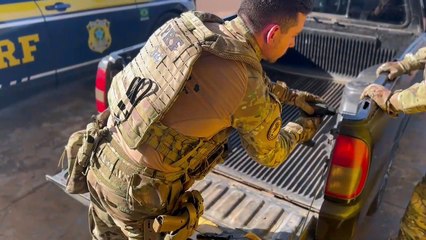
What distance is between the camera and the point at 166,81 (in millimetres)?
1791

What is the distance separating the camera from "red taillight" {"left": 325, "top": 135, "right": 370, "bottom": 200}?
89.5 inches

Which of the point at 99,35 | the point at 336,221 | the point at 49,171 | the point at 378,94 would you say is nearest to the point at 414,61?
the point at 378,94

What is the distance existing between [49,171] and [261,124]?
3140 millimetres

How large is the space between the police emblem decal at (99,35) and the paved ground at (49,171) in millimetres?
695

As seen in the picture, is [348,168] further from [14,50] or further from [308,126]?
[14,50]

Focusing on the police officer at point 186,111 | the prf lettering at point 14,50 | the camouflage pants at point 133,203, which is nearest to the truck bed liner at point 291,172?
the police officer at point 186,111

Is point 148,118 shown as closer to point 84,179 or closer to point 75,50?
point 84,179

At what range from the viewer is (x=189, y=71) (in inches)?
68.5

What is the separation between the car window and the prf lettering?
11.0ft

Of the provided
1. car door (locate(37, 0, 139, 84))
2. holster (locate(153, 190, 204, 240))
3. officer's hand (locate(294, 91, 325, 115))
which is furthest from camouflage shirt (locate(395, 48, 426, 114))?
car door (locate(37, 0, 139, 84))

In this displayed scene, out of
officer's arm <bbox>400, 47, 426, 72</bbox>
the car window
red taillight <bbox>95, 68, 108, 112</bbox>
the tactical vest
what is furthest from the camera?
the car window

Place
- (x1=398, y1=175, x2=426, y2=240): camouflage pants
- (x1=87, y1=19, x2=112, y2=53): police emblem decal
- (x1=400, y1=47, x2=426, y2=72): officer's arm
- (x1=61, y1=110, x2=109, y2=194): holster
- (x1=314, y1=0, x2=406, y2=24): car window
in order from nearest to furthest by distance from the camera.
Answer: (x1=61, y1=110, x2=109, y2=194): holster < (x1=398, y1=175, x2=426, y2=240): camouflage pants < (x1=400, y1=47, x2=426, y2=72): officer's arm < (x1=314, y1=0, x2=406, y2=24): car window < (x1=87, y1=19, x2=112, y2=53): police emblem decal

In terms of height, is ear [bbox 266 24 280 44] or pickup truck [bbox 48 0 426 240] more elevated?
ear [bbox 266 24 280 44]

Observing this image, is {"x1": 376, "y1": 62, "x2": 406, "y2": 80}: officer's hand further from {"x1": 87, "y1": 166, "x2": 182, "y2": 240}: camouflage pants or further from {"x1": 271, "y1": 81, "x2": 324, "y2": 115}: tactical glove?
{"x1": 87, "y1": 166, "x2": 182, "y2": 240}: camouflage pants
